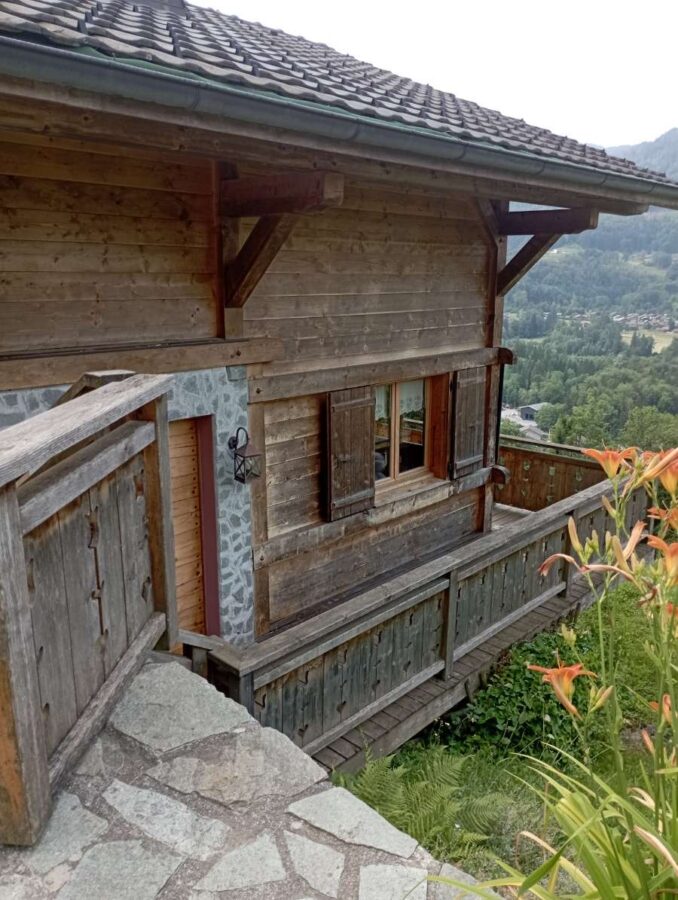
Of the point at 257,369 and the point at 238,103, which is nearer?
the point at 238,103

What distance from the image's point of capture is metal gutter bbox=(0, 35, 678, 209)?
2322 millimetres

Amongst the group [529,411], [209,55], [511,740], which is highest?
[209,55]

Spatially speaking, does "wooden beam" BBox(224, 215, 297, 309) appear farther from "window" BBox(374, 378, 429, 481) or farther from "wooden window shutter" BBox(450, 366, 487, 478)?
"wooden window shutter" BBox(450, 366, 487, 478)

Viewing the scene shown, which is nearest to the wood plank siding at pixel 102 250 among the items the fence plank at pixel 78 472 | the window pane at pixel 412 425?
the fence plank at pixel 78 472

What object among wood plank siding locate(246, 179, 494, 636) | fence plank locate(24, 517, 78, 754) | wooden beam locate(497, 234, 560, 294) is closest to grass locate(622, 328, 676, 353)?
wooden beam locate(497, 234, 560, 294)

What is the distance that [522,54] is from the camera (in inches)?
4843

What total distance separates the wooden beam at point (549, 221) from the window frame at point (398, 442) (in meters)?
1.72

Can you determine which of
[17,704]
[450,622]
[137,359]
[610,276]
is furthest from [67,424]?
[610,276]

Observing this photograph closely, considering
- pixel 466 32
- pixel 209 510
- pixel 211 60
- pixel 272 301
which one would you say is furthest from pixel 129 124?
pixel 466 32

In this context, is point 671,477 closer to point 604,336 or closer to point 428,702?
point 428,702

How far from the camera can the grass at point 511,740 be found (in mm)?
3320

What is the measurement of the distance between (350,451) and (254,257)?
6.43 feet

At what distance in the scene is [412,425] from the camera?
7.06 metres

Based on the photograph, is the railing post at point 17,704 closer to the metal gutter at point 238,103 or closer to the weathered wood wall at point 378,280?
the metal gutter at point 238,103
